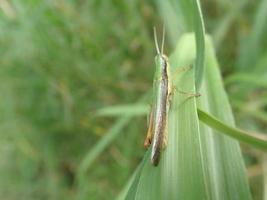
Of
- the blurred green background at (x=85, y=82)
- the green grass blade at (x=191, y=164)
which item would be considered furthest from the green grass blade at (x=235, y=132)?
the blurred green background at (x=85, y=82)

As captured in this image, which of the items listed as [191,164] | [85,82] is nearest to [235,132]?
[191,164]

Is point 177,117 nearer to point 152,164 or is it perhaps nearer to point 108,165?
point 152,164

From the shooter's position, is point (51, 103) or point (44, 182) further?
point (44, 182)

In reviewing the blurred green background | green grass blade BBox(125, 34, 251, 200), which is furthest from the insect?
the blurred green background

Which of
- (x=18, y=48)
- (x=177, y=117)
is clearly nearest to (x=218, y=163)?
(x=177, y=117)

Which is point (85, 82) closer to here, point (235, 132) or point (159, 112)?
point (159, 112)

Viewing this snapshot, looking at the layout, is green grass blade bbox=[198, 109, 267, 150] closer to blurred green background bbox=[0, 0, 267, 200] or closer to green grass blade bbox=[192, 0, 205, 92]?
green grass blade bbox=[192, 0, 205, 92]
